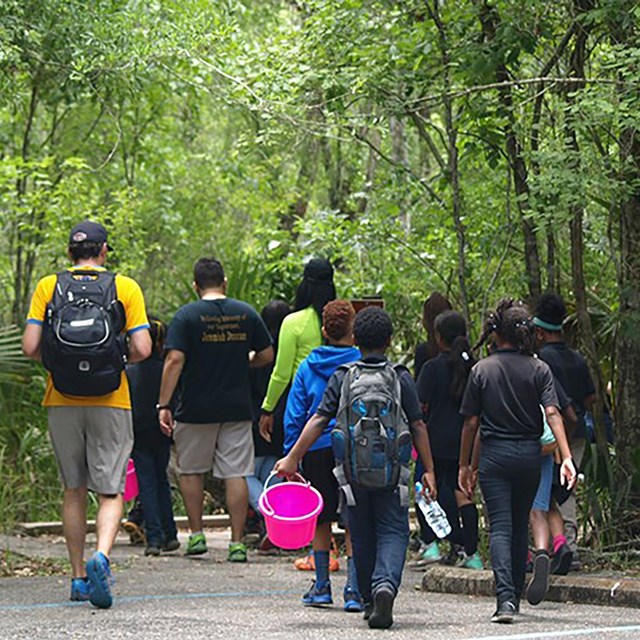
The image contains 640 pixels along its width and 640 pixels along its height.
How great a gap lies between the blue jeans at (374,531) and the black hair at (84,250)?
7.02 feet

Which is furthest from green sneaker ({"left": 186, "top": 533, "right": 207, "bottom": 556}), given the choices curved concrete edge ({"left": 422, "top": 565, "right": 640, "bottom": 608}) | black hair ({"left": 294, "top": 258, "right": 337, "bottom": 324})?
curved concrete edge ({"left": 422, "top": 565, "right": 640, "bottom": 608})

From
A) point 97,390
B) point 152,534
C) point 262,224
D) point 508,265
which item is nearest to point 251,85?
point 508,265

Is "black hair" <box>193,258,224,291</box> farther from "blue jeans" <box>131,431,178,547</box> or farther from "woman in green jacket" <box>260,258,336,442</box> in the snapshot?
"blue jeans" <box>131,431,178,547</box>

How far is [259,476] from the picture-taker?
13.5 meters

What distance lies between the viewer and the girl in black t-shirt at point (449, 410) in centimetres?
1172

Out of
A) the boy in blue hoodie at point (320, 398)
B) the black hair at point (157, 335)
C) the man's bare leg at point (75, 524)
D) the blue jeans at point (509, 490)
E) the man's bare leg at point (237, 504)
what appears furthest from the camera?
the black hair at point (157, 335)

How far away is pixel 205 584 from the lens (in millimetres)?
10875

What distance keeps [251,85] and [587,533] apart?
5892 mm

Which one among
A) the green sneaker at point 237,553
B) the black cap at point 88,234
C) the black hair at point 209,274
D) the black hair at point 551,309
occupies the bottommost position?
the green sneaker at point 237,553

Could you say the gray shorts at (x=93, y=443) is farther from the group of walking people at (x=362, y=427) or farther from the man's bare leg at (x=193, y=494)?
the man's bare leg at (x=193, y=494)

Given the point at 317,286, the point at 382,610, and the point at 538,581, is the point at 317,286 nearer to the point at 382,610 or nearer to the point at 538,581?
the point at 538,581

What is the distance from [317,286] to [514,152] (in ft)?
6.97

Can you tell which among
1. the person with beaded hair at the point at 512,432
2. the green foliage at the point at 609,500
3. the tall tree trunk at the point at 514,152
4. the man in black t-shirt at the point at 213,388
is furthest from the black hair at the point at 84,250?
the green foliage at the point at 609,500

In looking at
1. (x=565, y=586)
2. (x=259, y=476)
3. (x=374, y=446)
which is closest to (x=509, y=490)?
(x=374, y=446)
